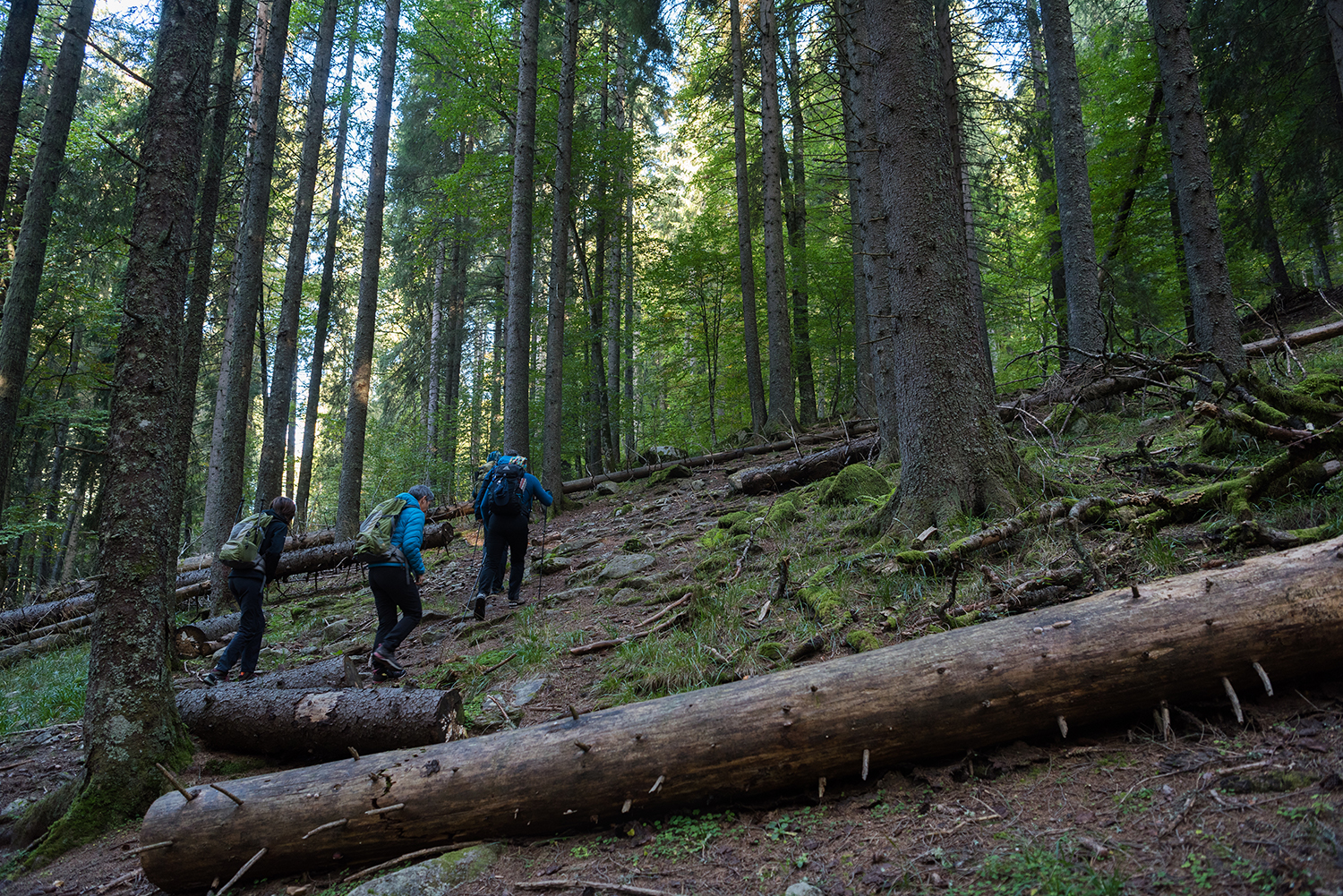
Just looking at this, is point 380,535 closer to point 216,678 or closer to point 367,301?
point 216,678

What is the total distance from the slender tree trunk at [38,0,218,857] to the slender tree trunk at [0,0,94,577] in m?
6.96

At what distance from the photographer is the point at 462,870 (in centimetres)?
335

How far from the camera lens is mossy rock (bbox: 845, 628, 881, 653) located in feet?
13.9

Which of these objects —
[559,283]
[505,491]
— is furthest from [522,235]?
[505,491]

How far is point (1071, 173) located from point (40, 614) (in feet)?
60.2

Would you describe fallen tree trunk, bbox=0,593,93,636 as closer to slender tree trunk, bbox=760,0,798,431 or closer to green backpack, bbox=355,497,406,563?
green backpack, bbox=355,497,406,563

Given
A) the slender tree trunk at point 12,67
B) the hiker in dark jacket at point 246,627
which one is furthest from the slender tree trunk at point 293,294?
the hiker in dark jacket at point 246,627

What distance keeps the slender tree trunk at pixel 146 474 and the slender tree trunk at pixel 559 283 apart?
26.0 ft

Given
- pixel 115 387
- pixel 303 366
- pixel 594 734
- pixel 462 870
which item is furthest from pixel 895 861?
pixel 303 366

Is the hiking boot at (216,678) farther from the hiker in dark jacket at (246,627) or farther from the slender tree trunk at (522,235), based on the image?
the slender tree trunk at (522,235)

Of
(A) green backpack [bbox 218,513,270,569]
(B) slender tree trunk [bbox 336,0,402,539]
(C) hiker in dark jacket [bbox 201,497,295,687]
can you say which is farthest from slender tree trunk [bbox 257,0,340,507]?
(C) hiker in dark jacket [bbox 201,497,295,687]

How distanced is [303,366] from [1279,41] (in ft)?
97.7

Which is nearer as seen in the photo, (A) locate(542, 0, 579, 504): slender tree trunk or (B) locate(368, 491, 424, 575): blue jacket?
(B) locate(368, 491, 424, 575): blue jacket

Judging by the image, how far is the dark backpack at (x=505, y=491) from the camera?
833 centimetres
